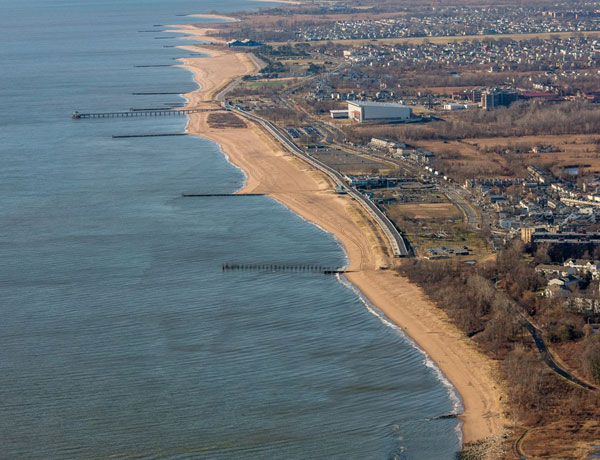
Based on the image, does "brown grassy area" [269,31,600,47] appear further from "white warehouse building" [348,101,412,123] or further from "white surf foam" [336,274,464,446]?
"white surf foam" [336,274,464,446]

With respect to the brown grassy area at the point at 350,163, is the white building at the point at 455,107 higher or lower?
higher

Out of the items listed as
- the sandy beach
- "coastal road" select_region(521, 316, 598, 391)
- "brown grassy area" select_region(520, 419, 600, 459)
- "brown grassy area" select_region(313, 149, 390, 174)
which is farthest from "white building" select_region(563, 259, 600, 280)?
"brown grassy area" select_region(313, 149, 390, 174)

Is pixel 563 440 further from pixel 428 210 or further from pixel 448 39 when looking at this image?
pixel 448 39

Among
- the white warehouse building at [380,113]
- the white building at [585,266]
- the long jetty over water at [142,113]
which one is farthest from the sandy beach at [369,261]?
the white warehouse building at [380,113]

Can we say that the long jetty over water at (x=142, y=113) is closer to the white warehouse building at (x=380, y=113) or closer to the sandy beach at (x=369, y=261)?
the sandy beach at (x=369, y=261)

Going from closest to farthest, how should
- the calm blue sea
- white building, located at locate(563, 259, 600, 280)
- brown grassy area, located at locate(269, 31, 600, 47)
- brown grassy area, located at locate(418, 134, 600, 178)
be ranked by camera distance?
the calm blue sea → white building, located at locate(563, 259, 600, 280) → brown grassy area, located at locate(418, 134, 600, 178) → brown grassy area, located at locate(269, 31, 600, 47)

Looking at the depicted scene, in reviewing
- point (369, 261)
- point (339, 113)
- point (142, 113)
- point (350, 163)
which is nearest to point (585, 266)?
point (369, 261)
